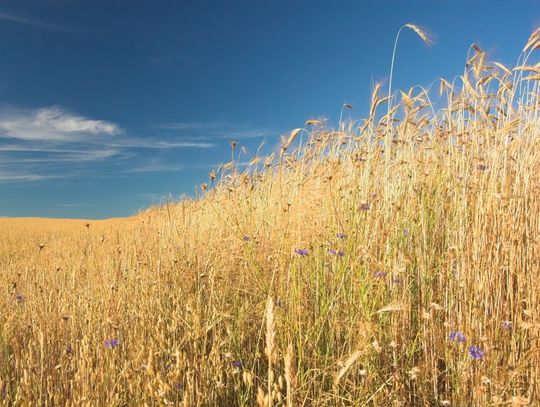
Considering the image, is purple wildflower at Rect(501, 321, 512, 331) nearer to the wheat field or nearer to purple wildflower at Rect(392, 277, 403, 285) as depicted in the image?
the wheat field

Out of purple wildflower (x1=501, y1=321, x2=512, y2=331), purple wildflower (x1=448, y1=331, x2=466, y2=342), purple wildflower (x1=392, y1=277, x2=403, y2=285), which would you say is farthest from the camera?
purple wildflower (x1=392, y1=277, x2=403, y2=285)


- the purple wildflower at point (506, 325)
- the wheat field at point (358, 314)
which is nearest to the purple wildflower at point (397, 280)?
the wheat field at point (358, 314)

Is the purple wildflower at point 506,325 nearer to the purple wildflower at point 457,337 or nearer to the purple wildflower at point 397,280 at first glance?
the purple wildflower at point 457,337

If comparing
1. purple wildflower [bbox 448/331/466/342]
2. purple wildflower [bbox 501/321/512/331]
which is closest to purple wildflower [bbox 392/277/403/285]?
purple wildflower [bbox 448/331/466/342]

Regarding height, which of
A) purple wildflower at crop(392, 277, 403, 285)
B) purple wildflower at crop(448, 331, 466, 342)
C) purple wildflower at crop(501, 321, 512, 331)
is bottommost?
purple wildflower at crop(448, 331, 466, 342)

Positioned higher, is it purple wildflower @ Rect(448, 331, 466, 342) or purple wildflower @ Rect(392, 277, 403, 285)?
purple wildflower @ Rect(392, 277, 403, 285)

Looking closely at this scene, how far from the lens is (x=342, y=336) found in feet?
7.95

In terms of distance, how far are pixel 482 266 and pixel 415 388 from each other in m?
0.78

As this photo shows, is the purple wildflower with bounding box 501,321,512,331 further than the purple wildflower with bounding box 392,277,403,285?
No

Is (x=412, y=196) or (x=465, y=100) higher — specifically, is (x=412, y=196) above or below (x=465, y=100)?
below

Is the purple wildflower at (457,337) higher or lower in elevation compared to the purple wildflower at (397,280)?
lower

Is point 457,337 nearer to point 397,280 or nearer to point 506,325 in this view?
point 506,325

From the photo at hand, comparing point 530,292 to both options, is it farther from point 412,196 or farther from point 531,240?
point 412,196

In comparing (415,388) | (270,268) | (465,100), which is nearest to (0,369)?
(270,268)
